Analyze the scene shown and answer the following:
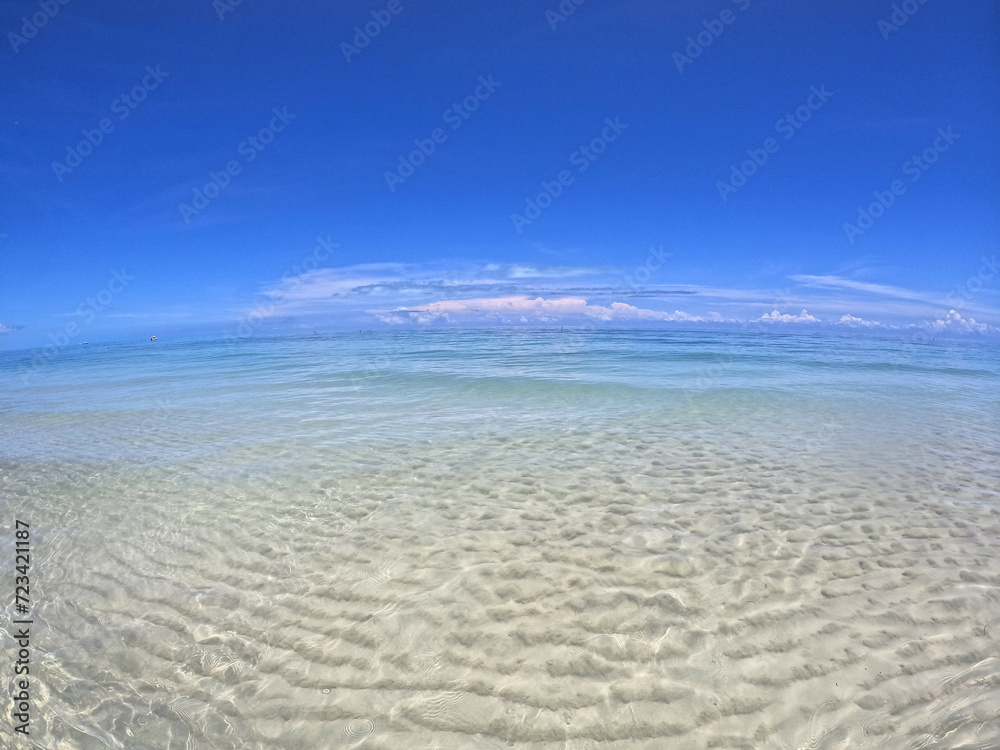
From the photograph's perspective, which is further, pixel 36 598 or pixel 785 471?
pixel 785 471

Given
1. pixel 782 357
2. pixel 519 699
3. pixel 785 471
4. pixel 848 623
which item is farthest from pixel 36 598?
pixel 782 357

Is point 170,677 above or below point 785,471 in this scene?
below

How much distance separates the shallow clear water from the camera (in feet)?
12.2

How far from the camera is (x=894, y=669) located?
4051 mm

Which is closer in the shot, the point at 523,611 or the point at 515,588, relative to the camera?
the point at 523,611

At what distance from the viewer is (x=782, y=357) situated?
34.7 meters

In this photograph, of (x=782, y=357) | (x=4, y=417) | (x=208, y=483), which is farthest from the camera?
(x=782, y=357)

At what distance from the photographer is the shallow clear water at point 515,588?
371 cm

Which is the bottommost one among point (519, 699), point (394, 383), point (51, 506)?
point (519, 699)

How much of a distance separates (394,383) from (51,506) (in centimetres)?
1475

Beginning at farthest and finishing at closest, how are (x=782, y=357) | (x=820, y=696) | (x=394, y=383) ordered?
(x=782, y=357) < (x=394, y=383) < (x=820, y=696)

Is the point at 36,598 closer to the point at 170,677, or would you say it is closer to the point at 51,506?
the point at 170,677

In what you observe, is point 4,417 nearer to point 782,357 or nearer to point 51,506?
point 51,506

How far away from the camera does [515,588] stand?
5312mm
